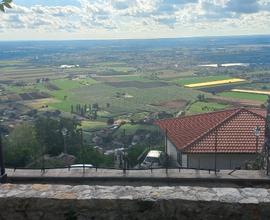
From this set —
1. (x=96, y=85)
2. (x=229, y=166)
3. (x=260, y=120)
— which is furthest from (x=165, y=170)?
(x=96, y=85)

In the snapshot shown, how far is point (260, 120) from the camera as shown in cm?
1505

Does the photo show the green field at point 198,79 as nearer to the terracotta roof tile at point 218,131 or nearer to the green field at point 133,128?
the green field at point 133,128

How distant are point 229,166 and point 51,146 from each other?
27.3 ft

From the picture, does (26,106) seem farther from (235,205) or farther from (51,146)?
(235,205)

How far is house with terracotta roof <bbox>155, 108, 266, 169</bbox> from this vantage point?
12938 mm

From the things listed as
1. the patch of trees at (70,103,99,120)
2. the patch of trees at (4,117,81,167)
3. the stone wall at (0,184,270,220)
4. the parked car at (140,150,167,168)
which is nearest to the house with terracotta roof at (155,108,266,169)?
the parked car at (140,150,167,168)

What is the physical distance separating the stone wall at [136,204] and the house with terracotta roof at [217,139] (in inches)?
306

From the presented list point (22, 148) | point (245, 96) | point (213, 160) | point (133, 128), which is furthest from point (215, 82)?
point (213, 160)

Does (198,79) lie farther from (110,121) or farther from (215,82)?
(110,121)

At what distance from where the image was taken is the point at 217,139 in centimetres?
1381

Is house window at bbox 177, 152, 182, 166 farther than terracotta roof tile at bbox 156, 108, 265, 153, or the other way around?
house window at bbox 177, 152, 182, 166

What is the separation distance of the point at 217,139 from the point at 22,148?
28.2 feet

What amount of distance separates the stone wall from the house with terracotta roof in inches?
306

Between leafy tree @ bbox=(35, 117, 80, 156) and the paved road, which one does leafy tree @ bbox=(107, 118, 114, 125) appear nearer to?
leafy tree @ bbox=(35, 117, 80, 156)
